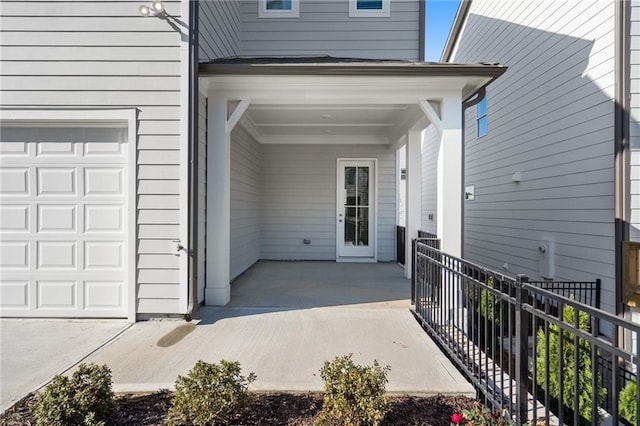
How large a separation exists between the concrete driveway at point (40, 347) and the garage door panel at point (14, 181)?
1324mm

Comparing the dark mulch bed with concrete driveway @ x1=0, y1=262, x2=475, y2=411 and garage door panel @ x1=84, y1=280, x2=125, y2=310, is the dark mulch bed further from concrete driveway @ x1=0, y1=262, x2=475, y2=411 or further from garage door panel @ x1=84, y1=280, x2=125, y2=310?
garage door panel @ x1=84, y1=280, x2=125, y2=310

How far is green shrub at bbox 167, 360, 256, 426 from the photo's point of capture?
1912mm

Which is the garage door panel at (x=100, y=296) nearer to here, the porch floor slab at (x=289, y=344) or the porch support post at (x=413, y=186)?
the porch floor slab at (x=289, y=344)

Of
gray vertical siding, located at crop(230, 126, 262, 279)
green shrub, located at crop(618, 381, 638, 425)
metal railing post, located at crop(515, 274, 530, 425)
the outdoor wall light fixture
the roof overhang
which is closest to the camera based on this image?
metal railing post, located at crop(515, 274, 530, 425)

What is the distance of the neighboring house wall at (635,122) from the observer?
387cm

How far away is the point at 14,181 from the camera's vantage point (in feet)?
12.3

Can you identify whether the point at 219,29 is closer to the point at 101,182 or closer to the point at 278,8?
the point at 278,8

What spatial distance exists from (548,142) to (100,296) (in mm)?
6268

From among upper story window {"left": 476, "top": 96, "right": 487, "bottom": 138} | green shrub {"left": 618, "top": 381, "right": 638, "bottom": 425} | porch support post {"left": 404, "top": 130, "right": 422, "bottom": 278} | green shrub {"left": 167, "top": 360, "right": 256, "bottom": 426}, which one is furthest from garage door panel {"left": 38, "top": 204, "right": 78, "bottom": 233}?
upper story window {"left": 476, "top": 96, "right": 487, "bottom": 138}

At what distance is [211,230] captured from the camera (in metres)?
4.23

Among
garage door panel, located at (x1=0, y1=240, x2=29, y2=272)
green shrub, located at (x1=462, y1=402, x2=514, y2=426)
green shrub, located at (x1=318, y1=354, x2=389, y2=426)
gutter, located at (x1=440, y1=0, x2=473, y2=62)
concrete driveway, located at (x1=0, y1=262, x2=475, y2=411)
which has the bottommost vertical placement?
concrete driveway, located at (x1=0, y1=262, x2=475, y2=411)

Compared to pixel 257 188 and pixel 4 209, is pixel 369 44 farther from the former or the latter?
pixel 4 209

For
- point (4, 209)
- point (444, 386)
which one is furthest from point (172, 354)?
point (4, 209)

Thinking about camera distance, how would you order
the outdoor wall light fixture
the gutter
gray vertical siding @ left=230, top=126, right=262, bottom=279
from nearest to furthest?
the outdoor wall light fixture → gray vertical siding @ left=230, top=126, right=262, bottom=279 → the gutter
